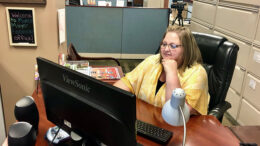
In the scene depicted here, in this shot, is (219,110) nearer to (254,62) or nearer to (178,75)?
(178,75)

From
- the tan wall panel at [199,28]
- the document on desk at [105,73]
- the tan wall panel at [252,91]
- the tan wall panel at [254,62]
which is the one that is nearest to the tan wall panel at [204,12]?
the tan wall panel at [199,28]

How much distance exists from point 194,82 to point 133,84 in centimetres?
43

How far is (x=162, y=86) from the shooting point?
1.52 metres

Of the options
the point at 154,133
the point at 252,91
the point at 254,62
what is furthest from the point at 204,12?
the point at 154,133

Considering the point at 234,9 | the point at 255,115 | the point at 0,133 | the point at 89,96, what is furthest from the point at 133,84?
the point at 234,9

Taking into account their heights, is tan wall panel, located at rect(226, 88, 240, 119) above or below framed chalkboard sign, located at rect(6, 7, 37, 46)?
below

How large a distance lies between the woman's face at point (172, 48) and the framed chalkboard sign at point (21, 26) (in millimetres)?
941

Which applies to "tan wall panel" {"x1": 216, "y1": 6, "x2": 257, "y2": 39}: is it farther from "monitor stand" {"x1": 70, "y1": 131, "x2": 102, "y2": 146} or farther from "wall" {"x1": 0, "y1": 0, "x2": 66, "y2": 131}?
"monitor stand" {"x1": 70, "y1": 131, "x2": 102, "y2": 146}

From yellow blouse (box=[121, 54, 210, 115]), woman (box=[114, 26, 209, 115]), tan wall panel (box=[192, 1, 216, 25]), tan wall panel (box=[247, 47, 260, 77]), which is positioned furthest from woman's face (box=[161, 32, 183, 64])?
tan wall panel (box=[192, 1, 216, 25])

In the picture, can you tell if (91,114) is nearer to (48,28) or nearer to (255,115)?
(48,28)

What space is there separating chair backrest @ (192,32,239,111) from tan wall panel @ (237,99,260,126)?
104 cm

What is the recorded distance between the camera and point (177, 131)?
1167mm

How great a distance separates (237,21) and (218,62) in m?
1.40

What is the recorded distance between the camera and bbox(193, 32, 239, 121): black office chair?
1.59 m
